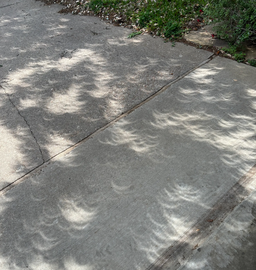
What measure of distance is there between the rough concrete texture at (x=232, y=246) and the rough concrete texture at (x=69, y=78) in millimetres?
1840

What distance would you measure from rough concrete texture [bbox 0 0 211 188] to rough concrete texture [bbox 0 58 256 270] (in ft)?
1.03

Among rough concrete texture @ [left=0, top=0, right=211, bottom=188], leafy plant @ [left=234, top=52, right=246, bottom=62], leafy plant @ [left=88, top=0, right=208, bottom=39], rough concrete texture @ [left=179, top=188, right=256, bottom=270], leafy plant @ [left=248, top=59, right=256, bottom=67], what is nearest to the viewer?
rough concrete texture @ [left=179, top=188, right=256, bottom=270]

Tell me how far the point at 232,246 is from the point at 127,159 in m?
1.30

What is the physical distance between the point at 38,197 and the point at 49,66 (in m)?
2.75

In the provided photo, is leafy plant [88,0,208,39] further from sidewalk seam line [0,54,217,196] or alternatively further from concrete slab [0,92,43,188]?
concrete slab [0,92,43,188]

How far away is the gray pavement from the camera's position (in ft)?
7.51

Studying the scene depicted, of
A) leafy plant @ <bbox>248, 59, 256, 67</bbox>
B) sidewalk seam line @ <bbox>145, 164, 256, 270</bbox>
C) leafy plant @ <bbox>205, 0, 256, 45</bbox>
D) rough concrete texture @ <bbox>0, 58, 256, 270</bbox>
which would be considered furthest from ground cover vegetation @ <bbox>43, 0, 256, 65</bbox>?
sidewalk seam line @ <bbox>145, 164, 256, 270</bbox>

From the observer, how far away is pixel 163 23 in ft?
17.8

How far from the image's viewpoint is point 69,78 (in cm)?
443

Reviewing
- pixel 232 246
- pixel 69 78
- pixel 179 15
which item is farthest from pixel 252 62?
pixel 232 246

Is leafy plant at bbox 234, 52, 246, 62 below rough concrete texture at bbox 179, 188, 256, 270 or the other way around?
the other way around

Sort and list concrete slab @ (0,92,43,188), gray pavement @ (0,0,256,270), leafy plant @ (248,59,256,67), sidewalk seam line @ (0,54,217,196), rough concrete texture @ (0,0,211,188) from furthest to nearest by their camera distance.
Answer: leafy plant @ (248,59,256,67) → rough concrete texture @ (0,0,211,188) → concrete slab @ (0,92,43,188) → sidewalk seam line @ (0,54,217,196) → gray pavement @ (0,0,256,270)

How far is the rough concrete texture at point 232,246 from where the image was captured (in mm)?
2107

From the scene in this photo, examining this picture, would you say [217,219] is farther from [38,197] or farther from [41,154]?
[41,154]
